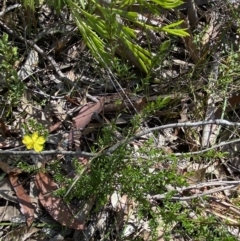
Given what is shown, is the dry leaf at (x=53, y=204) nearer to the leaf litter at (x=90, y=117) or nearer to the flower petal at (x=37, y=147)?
the leaf litter at (x=90, y=117)

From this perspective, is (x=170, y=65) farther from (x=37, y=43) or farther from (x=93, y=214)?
(x=93, y=214)

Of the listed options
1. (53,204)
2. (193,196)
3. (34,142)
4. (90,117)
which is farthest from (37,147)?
(193,196)

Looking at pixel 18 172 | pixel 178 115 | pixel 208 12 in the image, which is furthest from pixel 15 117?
pixel 208 12

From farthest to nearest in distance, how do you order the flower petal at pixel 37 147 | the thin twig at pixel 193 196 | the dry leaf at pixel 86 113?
1. the dry leaf at pixel 86 113
2. the thin twig at pixel 193 196
3. the flower petal at pixel 37 147

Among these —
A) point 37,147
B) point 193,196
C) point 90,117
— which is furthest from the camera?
point 90,117

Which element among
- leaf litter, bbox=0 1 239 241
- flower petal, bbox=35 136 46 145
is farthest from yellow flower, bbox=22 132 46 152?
leaf litter, bbox=0 1 239 241

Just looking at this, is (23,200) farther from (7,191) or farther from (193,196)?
(193,196)

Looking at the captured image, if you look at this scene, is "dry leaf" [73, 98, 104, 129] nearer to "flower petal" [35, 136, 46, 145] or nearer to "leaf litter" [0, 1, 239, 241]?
"leaf litter" [0, 1, 239, 241]

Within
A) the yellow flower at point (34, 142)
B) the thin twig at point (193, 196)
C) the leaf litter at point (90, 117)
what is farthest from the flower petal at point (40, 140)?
the thin twig at point (193, 196)

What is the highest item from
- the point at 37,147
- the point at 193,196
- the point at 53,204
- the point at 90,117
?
the point at 37,147
